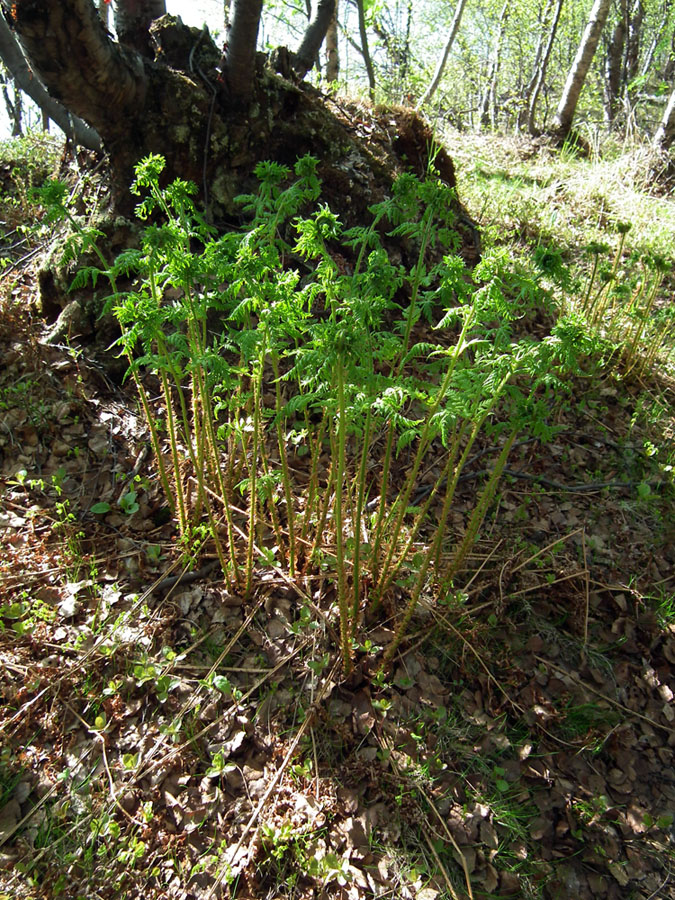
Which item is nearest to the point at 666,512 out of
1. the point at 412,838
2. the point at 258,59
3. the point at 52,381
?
the point at 412,838

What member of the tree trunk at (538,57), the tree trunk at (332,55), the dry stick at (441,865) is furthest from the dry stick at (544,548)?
the tree trunk at (538,57)

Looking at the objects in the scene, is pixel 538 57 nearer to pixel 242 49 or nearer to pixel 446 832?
pixel 242 49

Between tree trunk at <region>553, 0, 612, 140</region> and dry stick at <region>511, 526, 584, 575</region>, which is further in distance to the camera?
tree trunk at <region>553, 0, 612, 140</region>

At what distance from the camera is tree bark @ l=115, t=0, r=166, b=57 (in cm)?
362

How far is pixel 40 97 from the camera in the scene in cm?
386

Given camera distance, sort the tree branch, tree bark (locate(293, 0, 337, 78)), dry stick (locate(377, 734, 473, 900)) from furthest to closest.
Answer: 1. tree bark (locate(293, 0, 337, 78))
2. the tree branch
3. dry stick (locate(377, 734, 473, 900))

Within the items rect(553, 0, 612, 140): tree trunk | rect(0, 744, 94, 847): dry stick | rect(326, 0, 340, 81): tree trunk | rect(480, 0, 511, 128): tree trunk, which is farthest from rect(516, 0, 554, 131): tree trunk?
rect(0, 744, 94, 847): dry stick

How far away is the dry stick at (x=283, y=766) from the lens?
1.96 meters

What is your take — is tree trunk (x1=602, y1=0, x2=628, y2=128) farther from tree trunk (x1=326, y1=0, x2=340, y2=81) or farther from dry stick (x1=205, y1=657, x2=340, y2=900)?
dry stick (x1=205, y1=657, x2=340, y2=900)

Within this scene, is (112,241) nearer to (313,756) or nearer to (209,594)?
(209,594)

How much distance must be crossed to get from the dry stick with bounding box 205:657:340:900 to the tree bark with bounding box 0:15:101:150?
151 inches

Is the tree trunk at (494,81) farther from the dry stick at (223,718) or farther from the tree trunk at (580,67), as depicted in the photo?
the dry stick at (223,718)

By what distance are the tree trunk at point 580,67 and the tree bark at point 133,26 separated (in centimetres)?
691

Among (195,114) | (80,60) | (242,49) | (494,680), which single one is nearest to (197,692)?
(494,680)
